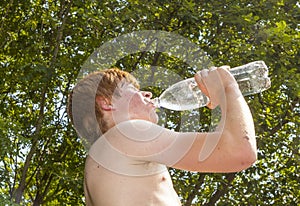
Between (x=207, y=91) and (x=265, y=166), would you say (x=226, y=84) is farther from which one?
(x=265, y=166)

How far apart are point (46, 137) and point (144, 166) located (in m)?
5.15

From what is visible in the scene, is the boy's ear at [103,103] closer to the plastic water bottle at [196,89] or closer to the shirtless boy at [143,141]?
the shirtless boy at [143,141]

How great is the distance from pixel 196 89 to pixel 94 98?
2.81ft

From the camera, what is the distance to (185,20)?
21.9ft

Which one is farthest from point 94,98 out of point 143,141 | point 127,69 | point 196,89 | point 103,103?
point 127,69

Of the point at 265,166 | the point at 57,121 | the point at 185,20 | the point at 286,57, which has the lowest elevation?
the point at 265,166

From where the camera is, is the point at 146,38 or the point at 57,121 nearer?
the point at 146,38

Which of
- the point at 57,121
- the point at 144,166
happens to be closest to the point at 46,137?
the point at 57,121

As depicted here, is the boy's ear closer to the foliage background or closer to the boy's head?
the boy's head

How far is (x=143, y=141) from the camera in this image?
194 cm

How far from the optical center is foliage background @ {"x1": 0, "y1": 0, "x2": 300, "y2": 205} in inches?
250

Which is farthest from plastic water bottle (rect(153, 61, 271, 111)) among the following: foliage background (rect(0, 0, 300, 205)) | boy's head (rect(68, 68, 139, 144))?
foliage background (rect(0, 0, 300, 205))

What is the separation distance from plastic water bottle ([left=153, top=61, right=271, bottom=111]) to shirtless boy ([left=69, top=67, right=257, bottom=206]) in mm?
603

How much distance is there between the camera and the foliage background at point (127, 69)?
20.8 feet
